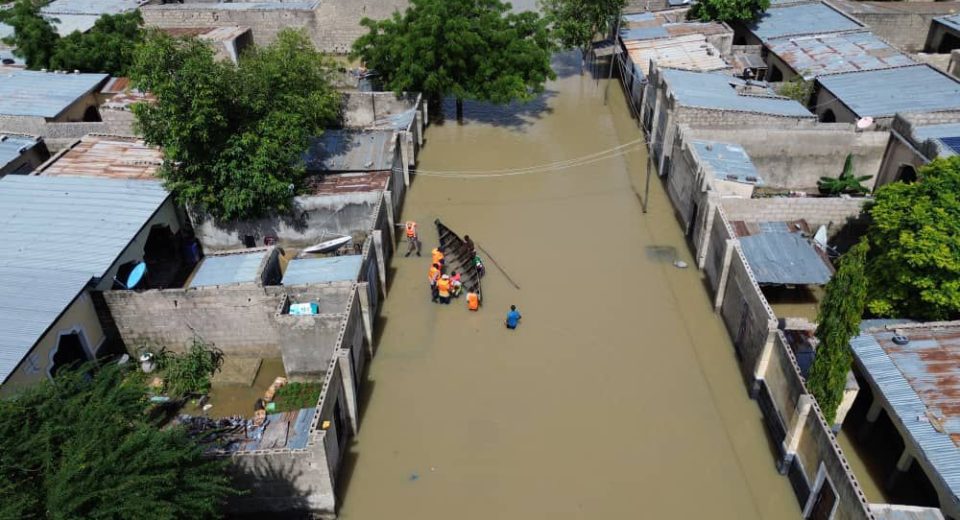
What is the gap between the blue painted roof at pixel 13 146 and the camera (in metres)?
23.5

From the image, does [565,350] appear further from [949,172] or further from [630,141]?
[630,141]

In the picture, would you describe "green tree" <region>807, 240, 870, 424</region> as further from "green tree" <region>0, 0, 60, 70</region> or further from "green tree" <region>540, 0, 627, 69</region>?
"green tree" <region>0, 0, 60, 70</region>

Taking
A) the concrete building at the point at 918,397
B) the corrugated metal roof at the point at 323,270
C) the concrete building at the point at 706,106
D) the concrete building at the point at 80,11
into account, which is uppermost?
the concrete building at the point at 80,11

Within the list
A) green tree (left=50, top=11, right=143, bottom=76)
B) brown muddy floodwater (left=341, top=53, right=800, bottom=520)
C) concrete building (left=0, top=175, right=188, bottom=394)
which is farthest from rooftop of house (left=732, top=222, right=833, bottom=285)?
green tree (left=50, top=11, right=143, bottom=76)

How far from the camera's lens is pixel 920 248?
16766 mm

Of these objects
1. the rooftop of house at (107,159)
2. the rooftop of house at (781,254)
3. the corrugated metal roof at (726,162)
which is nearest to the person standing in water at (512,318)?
the rooftop of house at (781,254)

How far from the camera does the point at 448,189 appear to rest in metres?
26.8

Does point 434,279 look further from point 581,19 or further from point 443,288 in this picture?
point 581,19

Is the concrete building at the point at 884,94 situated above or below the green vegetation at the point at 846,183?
above

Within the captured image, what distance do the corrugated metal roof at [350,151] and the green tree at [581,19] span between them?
43.1 ft

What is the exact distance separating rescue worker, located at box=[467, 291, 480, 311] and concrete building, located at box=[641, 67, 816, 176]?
1039cm

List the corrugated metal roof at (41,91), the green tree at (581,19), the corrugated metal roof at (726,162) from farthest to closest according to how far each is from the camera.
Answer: the green tree at (581,19), the corrugated metal roof at (41,91), the corrugated metal roof at (726,162)

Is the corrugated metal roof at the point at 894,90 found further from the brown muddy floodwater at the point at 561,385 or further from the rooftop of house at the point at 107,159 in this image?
the rooftop of house at the point at 107,159

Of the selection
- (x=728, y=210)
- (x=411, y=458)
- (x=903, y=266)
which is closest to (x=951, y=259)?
(x=903, y=266)
